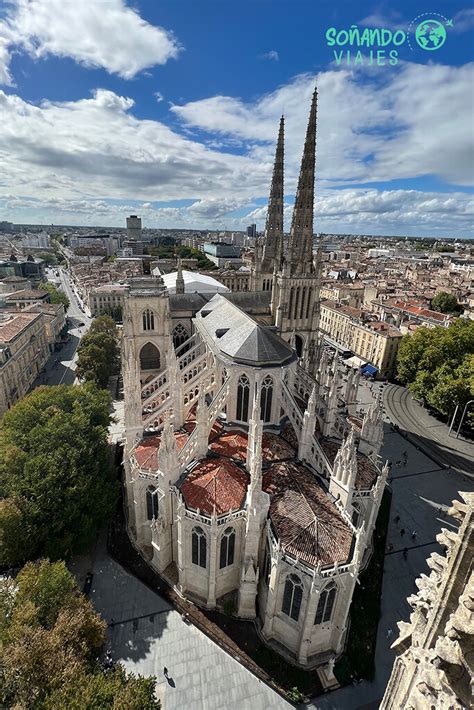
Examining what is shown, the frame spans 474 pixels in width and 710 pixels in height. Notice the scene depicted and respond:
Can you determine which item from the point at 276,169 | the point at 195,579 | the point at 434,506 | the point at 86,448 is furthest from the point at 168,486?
the point at 276,169

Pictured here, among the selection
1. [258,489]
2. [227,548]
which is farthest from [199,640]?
[258,489]

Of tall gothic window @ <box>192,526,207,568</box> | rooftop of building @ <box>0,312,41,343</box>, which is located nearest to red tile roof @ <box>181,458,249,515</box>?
tall gothic window @ <box>192,526,207,568</box>

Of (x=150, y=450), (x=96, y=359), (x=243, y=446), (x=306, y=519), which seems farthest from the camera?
(x=96, y=359)

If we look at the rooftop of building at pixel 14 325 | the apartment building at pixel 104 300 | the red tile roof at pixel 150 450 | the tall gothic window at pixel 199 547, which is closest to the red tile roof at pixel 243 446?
the red tile roof at pixel 150 450

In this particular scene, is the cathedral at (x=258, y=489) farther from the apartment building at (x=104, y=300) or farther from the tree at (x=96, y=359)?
the apartment building at (x=104, y=300)

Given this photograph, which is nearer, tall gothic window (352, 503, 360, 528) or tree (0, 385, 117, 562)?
tree (0, 385, 117, 562)

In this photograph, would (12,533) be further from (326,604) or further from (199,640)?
(326,604)

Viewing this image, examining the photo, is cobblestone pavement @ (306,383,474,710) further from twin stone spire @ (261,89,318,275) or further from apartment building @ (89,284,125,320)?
apartment building @ (89,284,125,320)
